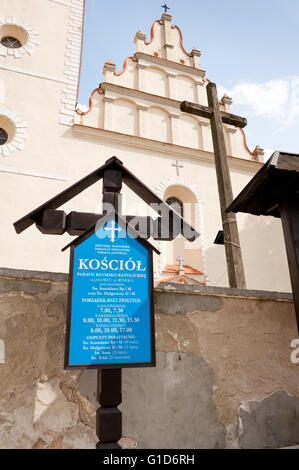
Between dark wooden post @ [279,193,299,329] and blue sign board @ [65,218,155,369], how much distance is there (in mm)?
1671

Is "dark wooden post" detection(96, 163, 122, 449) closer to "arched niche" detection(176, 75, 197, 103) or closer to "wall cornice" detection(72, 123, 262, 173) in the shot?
"wall cornice" detection(72, 123, 262, 173)

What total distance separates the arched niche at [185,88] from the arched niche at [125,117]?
2.19 meters

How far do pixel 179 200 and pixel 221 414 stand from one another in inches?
346

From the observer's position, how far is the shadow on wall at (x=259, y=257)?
405 inches

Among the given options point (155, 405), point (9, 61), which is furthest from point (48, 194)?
point (155, 405)

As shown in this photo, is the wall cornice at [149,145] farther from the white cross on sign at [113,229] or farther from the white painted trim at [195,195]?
the white cross on sign at [113,229]

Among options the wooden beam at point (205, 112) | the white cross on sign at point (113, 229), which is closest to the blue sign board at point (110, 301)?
the white cross on sign at point (113, 229)

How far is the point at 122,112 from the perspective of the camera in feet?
37.3

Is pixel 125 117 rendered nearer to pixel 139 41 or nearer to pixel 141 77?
pixel 141 77

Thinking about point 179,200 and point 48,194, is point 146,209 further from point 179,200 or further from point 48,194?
point 48,194

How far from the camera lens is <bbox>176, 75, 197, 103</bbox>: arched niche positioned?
1253cm

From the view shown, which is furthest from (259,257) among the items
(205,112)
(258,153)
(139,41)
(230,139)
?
(139,41)

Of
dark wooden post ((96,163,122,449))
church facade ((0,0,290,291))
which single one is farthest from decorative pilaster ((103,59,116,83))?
dark wooden post ((96,163,122,449))

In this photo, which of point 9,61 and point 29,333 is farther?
point 9,61
